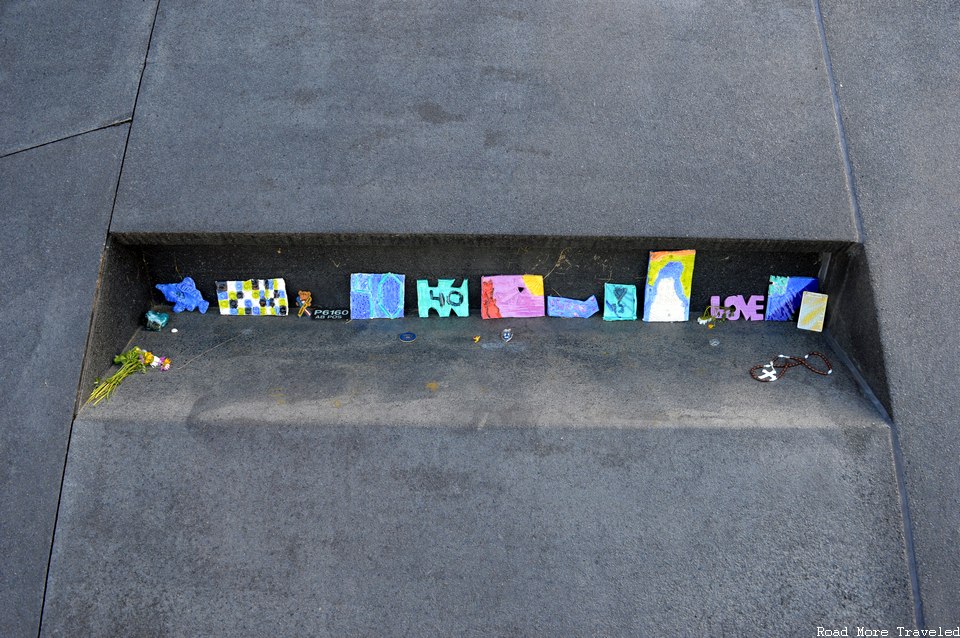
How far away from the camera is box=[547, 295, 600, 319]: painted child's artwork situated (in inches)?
126

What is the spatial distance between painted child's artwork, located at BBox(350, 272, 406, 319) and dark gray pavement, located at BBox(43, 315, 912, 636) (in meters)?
0.44

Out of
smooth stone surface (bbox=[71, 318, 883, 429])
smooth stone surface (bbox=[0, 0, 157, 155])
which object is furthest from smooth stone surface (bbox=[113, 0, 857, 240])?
smooth stone surface (bbox=[71, 318, 883, 429])

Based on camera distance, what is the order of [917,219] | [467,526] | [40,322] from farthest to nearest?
[917,219] < [40,322] < [467,526]

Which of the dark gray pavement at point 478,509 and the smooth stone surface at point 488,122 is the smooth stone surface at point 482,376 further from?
the smooth stone surface at point 488,122

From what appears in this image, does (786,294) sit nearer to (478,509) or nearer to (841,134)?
(841,134)

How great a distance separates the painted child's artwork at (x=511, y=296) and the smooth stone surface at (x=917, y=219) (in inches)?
63.4

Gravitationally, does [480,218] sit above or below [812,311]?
above

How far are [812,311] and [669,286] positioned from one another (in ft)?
2.48

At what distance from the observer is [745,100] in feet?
10.3

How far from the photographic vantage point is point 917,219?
9.53ft

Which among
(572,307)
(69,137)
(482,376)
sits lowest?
(482,376)

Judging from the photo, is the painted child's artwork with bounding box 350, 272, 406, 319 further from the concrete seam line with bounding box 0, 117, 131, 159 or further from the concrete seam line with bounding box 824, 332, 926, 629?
the concrete seam line with bounding box 824, 332, 926, 629

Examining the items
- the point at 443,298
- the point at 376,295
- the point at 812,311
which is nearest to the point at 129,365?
the point at 376,295

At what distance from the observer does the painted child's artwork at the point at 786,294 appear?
123 inches
